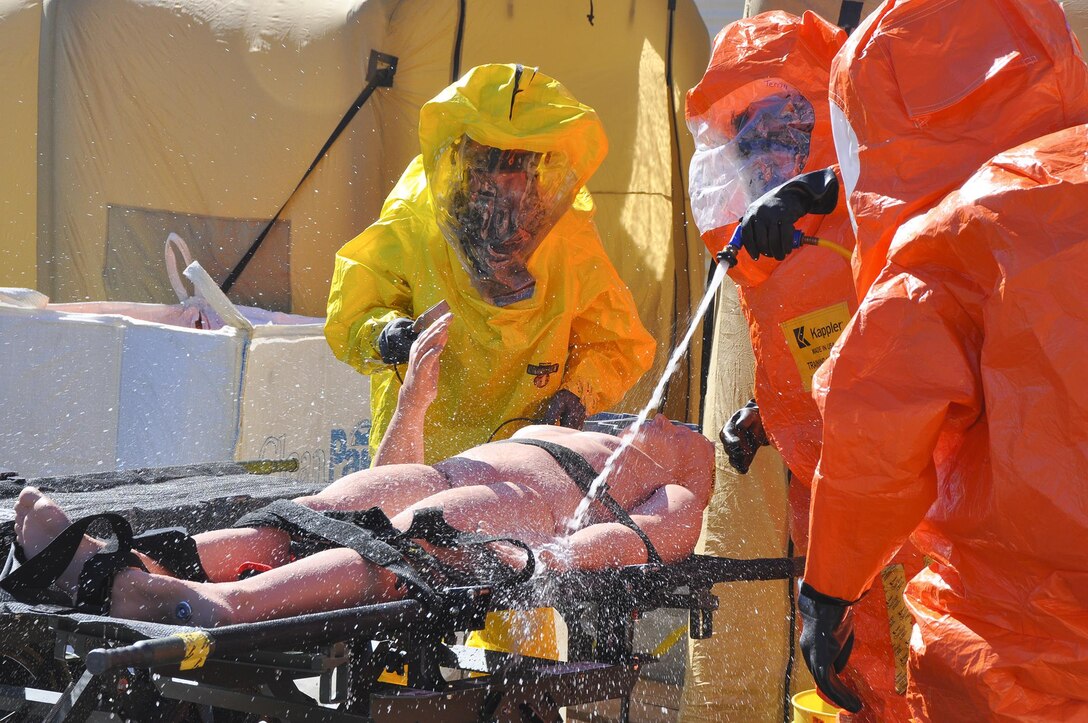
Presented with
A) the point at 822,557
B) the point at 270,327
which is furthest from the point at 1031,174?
the point at 270,327

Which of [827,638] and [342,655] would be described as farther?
[342,655]

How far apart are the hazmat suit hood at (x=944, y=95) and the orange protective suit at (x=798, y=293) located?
0.86 m

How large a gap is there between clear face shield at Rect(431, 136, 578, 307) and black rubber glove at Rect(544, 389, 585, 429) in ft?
1.13

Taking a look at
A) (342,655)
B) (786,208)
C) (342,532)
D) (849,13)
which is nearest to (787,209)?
(786,208)

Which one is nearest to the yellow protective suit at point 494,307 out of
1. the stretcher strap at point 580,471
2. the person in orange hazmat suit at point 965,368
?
the stretcher strap at point 580,471

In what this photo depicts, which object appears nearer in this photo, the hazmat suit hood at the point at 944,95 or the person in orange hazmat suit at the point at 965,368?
the person in orange hazmat suit at the point at 965,368

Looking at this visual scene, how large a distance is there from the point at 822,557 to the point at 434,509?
85cm

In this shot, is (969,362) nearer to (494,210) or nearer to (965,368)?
(965,368)

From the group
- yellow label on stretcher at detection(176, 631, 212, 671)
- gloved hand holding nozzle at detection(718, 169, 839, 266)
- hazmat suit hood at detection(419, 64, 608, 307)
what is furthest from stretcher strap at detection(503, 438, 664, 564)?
yellow label on stretcher at detection(176, 631, 212, 671)

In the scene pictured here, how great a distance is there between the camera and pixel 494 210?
3633 mm

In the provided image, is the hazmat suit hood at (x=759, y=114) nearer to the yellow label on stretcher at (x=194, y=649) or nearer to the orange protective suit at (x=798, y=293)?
the orange protective suit at (x=798, y=293)

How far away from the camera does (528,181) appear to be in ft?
12.0

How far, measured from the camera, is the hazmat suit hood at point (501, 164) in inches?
141

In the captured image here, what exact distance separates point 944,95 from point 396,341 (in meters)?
1.99
